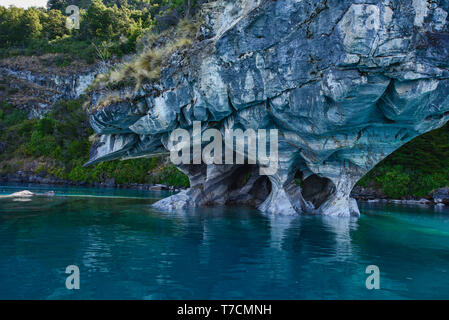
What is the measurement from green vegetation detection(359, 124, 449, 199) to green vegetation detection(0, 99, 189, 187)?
24557mm

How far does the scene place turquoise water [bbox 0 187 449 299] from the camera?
17.8 ft

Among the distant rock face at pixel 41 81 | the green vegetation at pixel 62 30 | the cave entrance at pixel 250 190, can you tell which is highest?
the green vegetation at pixel 62 30

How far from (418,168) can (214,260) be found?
3207cm

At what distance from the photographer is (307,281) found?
6031mm

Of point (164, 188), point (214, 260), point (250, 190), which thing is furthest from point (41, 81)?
point (214, 260)

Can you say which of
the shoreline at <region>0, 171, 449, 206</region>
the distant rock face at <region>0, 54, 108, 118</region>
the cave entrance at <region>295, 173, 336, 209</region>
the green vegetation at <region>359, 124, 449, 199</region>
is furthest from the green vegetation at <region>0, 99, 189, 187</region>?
the cave entrance at <region>295, 173, 336, 209</region>

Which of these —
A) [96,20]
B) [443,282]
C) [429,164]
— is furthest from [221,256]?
[96,20]

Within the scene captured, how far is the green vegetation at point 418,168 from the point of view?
31.0m

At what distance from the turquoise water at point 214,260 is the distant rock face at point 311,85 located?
4.38m

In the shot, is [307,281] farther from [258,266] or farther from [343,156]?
[343,156]

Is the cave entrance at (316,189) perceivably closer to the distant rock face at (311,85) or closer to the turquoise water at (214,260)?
the distant rock face at (311,85)

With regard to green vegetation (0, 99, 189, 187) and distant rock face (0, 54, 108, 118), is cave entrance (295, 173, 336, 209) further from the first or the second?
distant rock face (0, 54, 108, 118)

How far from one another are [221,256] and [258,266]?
3.65ft

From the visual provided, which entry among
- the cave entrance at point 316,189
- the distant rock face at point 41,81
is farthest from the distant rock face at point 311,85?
the distant rock face at point 41,81
